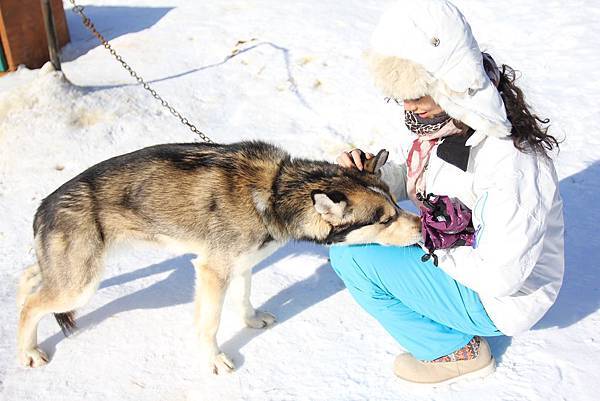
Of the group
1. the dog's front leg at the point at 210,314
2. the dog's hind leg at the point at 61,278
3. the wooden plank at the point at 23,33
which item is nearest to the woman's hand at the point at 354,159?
the dog's front leg at the point at 210,314

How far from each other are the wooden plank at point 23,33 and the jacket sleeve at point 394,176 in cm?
496

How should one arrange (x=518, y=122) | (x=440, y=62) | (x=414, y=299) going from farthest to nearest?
(x=414, y=299), (x=518, y=122), (x=440, y=62)

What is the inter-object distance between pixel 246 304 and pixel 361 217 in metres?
0.98

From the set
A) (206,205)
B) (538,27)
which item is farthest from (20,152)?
(538,27)

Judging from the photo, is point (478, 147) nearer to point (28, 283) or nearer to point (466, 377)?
point (466, 377)

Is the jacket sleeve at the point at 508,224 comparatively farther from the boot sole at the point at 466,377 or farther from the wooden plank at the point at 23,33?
the wooden plank at the point at 23,33

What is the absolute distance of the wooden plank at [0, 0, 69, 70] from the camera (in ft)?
20.4

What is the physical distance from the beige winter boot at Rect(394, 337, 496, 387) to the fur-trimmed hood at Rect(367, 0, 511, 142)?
1.22m

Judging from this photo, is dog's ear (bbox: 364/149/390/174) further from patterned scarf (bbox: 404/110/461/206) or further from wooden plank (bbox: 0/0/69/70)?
wooden plank (bbox: 0/0/69/70)

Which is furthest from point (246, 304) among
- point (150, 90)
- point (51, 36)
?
point (51, 36)

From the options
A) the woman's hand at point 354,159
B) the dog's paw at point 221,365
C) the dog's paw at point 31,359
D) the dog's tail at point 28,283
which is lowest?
the dog's paw at point 31,359

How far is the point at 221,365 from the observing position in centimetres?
315

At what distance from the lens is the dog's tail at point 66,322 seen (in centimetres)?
327

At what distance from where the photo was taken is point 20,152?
16.6ft
